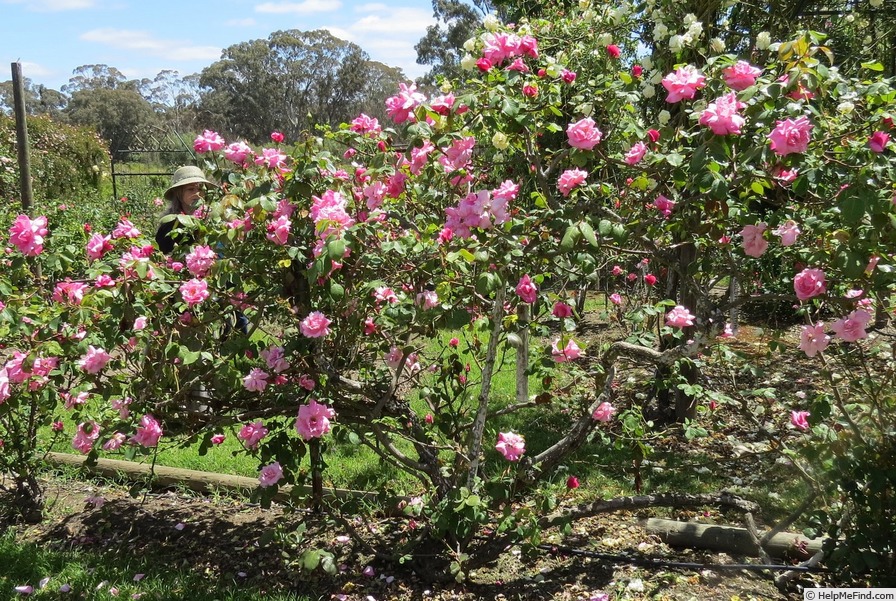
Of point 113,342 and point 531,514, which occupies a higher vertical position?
point 113,342

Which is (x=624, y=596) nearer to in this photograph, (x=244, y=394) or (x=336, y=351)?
(x=336, y=351)

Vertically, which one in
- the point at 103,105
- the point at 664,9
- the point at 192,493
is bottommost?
the point at 192,493

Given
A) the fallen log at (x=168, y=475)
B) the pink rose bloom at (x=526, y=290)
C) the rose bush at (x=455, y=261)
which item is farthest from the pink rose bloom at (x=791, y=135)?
the fallen log at (x=168, y=475)

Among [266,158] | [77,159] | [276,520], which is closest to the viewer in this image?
[266,158]

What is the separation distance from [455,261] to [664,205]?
77cm

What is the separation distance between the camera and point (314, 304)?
96.9 inches

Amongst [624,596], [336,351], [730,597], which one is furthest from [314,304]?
[730,597]

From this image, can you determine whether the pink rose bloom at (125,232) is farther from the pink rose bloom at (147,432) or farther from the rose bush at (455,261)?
the pink rose bloom at (147,432)

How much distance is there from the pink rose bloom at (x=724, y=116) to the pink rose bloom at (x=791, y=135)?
0.30ft

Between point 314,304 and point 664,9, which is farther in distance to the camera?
point 664,9

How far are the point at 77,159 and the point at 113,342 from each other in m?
14.1

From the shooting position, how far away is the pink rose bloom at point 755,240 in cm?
204

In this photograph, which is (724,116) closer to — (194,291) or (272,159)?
(272,159)

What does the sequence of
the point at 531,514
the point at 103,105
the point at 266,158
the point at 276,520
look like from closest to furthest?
the point at 531,514 < the point at 266,158 < the point at 276,520 < the point at 103,105
